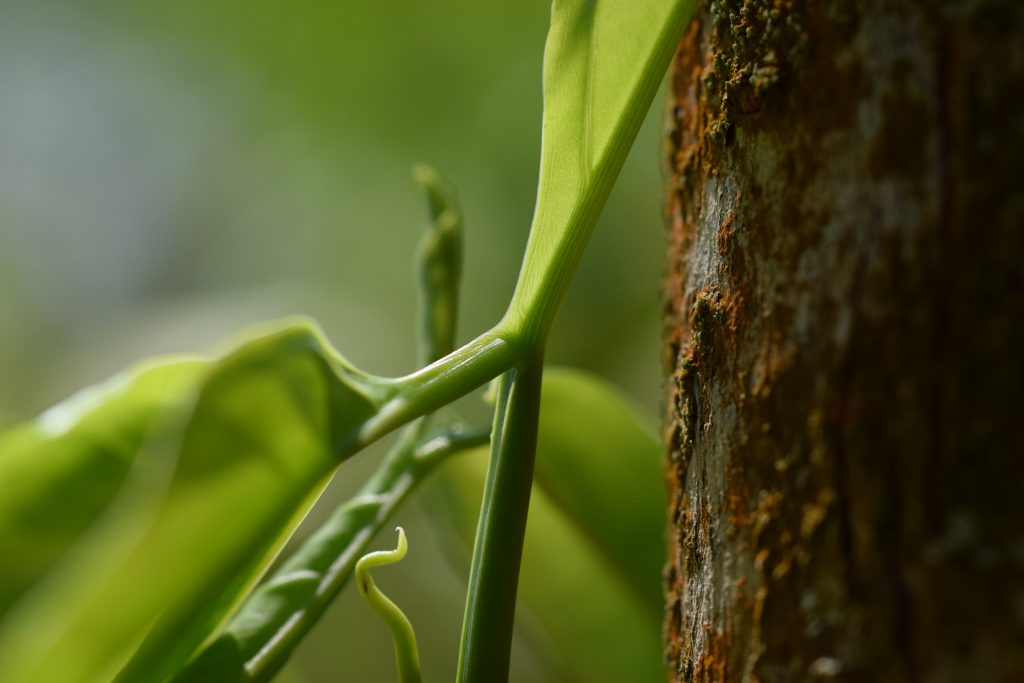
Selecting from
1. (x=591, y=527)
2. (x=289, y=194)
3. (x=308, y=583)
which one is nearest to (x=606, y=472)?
(x=591, y=527)

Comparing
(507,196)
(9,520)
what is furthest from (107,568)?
(507,196)

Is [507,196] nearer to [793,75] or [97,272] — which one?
[97,272]

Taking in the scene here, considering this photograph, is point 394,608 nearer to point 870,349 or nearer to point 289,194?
point 870,349

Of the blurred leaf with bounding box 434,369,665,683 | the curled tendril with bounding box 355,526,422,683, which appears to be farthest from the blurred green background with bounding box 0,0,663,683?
the curled tendril with bounding box 355,526,422,683

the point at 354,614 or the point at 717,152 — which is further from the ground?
the point at 717,152

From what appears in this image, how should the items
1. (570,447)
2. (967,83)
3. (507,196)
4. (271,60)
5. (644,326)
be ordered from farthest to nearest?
(271,60), (507,196), (644,326), (570,447), (967,83)
